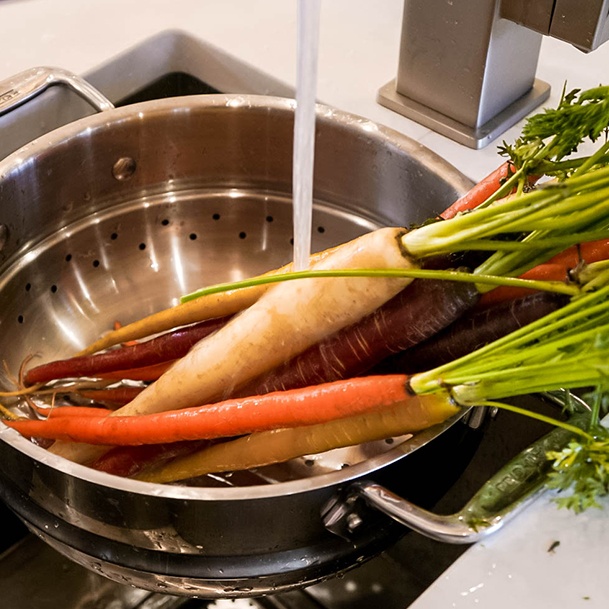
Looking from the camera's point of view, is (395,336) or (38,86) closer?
(395,336)

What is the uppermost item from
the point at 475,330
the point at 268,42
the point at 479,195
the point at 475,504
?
the point at 268,42

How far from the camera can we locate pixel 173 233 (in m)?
0.90

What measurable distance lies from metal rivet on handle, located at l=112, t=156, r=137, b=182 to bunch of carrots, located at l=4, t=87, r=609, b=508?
21 centimetres

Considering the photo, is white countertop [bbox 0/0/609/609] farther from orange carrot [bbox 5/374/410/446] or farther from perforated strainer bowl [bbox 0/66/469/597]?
orange carrot [bbox 5/374/410/446]

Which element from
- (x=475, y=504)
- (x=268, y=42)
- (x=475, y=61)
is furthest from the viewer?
(x=268, y=42)

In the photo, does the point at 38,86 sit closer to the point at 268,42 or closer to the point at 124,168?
the point at 124,168

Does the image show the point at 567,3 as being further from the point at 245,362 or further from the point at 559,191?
the point at 245,362

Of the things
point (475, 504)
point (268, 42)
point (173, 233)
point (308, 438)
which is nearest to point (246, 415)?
point (308, 438)

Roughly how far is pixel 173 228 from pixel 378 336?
38cm

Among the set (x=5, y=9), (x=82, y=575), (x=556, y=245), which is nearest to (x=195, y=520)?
(x=556, y=245)

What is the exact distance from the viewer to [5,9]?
1.06 meters

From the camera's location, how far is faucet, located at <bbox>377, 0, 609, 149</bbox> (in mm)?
764

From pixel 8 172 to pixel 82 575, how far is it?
0.44 m

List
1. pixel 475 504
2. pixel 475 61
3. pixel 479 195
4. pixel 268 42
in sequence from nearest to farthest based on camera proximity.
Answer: pixel 475 504
pixel 479 195
pixel 475 61
pixel 268 42
